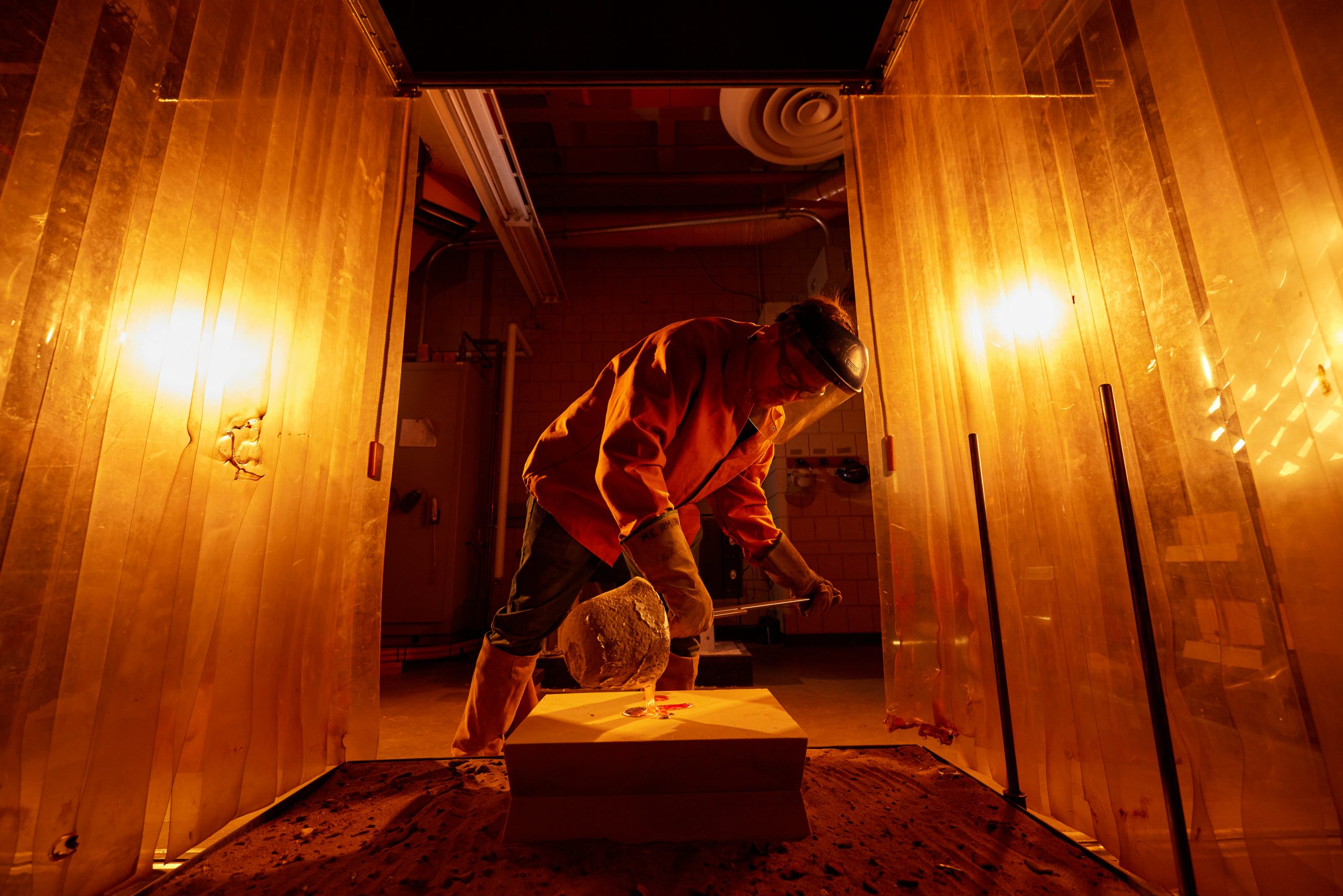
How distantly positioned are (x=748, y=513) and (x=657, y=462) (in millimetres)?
743

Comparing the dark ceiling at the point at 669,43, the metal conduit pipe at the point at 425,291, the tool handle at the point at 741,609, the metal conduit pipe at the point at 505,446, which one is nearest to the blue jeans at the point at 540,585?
the tool handle at the point at 741,609

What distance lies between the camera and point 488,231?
4.76 meters

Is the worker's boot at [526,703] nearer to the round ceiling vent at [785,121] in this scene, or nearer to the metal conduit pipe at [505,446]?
the metal conduit pipe at [505,446]

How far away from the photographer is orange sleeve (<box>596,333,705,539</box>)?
1.24 meters

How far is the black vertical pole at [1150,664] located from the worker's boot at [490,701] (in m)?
1.34

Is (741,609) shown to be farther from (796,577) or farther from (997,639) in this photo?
(997,639)

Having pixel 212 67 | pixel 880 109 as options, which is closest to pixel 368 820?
pixel 212 67

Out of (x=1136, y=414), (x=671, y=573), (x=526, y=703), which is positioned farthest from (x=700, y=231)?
(x=1136, y=414)

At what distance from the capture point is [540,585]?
1.61m

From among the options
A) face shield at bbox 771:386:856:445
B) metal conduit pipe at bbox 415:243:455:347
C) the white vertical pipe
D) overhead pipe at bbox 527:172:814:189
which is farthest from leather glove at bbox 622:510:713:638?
metal conduit pipe at bbox 415:243:455:347

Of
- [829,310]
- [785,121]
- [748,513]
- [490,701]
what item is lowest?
[490,701]

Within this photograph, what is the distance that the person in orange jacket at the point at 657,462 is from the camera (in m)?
1.24

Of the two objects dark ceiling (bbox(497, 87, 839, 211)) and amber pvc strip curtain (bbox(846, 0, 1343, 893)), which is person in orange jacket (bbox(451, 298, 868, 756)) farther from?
dark ceiling (bbox(497, 87, 839, 211))

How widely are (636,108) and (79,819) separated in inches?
162
